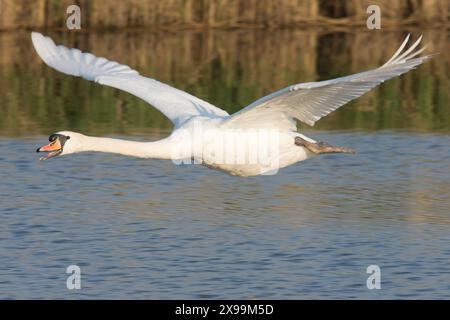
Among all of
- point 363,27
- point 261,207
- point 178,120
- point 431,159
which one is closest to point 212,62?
point 363,27

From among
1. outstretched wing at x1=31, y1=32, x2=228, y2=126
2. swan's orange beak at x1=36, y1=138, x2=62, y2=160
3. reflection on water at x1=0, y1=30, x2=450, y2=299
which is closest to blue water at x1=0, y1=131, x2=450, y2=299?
reflection on water at x1=0, y1=30, x2=450, y2=299

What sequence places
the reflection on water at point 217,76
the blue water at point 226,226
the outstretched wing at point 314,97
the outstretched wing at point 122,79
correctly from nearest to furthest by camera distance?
1. the outstretched wing at point 314,97
2. the blue water at point 226,226
3. the outstretched wing at point 122,79
4. the reflection on water at point 217,76

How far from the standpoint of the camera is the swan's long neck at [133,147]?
38.0 feet

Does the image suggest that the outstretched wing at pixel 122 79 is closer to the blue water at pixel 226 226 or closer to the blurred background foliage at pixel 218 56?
the blue water at pixel 226 226

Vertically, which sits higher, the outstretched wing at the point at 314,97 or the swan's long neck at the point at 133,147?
the outstretched wing at the point at 314,97

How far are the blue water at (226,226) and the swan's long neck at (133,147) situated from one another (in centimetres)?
106

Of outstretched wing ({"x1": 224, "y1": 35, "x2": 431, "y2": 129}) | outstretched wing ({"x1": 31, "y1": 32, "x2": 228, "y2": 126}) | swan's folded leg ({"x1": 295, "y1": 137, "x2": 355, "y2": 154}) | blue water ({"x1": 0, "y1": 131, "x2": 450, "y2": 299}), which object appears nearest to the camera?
outstretched wing ({"x1": 224, "y1": 35, "x2": 431, "y2": 129})

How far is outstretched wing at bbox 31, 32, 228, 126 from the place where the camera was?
12.8m

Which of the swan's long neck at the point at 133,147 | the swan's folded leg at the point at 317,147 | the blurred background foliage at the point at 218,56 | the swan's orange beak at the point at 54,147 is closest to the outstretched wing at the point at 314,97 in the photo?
the swan's folded leg at the point at 317,147

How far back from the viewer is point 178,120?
12.3 m

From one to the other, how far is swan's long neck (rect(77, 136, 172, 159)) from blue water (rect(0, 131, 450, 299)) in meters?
1.06

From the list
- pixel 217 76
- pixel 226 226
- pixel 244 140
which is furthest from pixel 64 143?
pixel 217 76

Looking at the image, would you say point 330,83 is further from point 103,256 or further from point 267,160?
point 103,256

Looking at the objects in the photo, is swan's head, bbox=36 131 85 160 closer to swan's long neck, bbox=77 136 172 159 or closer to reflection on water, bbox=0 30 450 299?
swan's long neck, bbox=77 136 172 159
